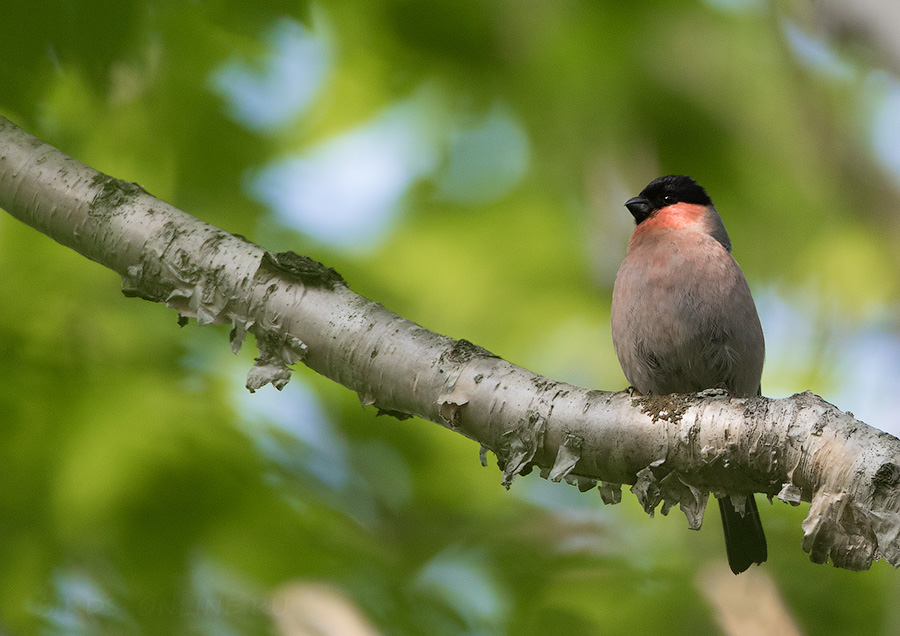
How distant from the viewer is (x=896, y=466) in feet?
7.45

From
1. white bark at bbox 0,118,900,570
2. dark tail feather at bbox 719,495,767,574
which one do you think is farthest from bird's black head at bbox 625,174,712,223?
white bark at bbox 0,118,900,570

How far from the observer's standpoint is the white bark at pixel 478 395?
2389 millimetres

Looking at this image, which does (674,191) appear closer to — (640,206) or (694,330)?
(640,206)

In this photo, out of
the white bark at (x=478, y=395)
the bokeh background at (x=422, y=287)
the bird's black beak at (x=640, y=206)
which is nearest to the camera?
the white bark at (x=478, y=395)

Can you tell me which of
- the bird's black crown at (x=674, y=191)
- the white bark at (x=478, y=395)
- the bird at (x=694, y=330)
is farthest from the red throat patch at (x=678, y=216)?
the white bark at (x=478, y=395)

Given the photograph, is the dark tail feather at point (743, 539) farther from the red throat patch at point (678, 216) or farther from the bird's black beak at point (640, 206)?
the bird's black beak at point (640, 206)

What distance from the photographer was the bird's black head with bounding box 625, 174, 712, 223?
4965mm

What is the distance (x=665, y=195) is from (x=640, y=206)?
187 mm

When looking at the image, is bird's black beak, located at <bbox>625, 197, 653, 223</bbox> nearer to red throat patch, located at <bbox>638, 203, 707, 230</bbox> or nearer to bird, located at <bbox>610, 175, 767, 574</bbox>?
red throat patch, located at <bbox>638, 203, 707, 230</bbox>

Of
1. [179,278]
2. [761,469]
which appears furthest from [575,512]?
[179,278]

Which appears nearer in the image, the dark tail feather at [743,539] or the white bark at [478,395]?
the white bark at [478,395]

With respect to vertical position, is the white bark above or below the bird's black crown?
below

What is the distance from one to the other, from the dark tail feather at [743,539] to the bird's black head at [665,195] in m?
1.87

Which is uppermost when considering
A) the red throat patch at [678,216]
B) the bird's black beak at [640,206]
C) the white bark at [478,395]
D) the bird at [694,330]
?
the bird's black beak at [640,206]
